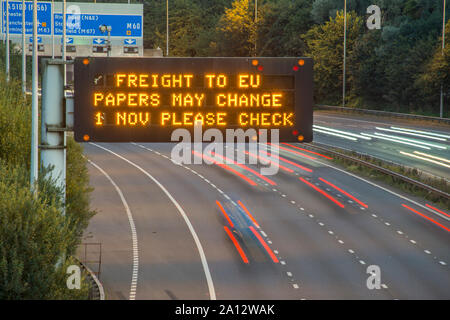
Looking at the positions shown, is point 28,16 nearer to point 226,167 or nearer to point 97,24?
point 97,24

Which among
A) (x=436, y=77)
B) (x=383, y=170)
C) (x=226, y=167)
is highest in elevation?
(x=436, y=77)

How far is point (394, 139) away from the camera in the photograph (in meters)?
73.6

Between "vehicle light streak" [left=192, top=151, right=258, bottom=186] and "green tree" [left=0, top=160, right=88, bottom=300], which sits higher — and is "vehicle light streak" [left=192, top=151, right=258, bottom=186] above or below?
below

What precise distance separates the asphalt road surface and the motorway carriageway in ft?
19.4

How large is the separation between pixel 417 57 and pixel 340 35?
15937mm

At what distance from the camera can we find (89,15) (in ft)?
270

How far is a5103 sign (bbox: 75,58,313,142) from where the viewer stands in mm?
20688

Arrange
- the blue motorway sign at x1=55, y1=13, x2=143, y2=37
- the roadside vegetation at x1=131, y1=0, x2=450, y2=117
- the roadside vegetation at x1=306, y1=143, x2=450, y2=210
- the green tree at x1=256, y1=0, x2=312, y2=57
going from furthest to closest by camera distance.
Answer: the green tree at x1=256, y1=0, x2=312, y2=57 < the roadside vegetation at x1=131, y1=0, x2=450, y2=117 < the blue motorway sign at x1=55, y1=13, x2=143, y2=37 < the roadside vegetation at x1=306, y1=143, x2=450, y2=210

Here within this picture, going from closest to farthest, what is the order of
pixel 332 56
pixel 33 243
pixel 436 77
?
pixel 33 243
pixel 436 77
pixel 332 56

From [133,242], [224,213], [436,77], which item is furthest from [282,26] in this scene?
[133,242]

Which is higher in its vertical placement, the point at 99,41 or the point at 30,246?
the point at 99,41

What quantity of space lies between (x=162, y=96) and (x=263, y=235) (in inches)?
929

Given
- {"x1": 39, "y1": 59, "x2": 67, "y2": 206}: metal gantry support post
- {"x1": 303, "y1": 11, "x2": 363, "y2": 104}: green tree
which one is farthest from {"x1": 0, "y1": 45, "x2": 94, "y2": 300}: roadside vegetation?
{"x1": 303, "y1": 11, "x2": 363, "y2": 104}: green tree

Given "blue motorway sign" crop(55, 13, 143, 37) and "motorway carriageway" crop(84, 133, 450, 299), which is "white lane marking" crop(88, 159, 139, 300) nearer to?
"motorway carriageway" crop(84, 133, 450, 299)
